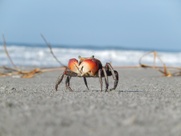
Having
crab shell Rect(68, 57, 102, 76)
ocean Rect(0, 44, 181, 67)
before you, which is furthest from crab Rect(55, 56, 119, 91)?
ocean Rect(0, 44, 181, 67)

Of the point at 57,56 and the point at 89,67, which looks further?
the point at 57,56

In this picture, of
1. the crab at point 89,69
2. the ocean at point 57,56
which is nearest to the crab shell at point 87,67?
the crab at point 89,69

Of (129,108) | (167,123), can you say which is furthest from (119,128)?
(129,108)

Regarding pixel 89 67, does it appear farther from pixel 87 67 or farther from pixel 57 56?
pixel 57 56

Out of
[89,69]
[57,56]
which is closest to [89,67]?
[89,69]

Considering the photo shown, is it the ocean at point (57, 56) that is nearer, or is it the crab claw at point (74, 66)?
the crab claw at point (74, 66)

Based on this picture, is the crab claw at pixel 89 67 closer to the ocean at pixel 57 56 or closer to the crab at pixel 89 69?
the crab at pixel 89 69

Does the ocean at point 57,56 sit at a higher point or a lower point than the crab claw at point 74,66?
lower

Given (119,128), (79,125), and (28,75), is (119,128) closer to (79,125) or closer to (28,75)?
(79,125)
